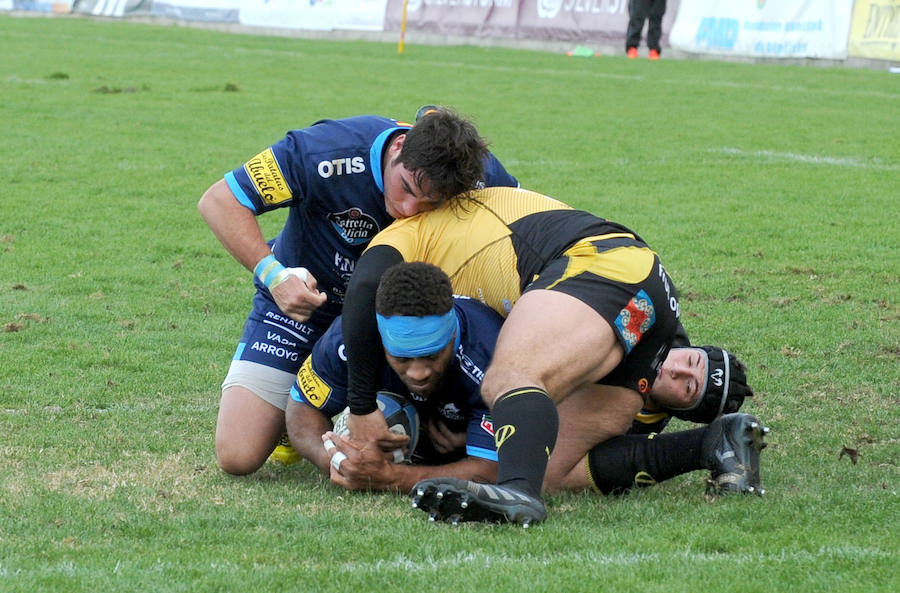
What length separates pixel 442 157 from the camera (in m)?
5.14

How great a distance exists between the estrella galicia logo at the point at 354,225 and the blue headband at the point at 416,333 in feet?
4.02

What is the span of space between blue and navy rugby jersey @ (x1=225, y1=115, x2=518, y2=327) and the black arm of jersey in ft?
2.81

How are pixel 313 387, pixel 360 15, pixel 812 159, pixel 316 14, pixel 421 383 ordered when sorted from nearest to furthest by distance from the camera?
pixel 421 383 < pixel 313 387 < pixel 812 159 < pixel 360 15 < pixel 316 14

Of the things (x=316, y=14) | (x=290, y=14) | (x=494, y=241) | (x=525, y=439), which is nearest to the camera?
(x=525, y=439)

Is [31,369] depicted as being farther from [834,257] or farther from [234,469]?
[834,257]

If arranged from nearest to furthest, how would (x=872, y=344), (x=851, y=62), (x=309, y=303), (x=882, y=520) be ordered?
(x=882, y=520)
(x=309, y=303)
(x=872, y=344)
(x=851, y=62)

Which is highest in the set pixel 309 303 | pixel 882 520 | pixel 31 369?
pixel 309 303

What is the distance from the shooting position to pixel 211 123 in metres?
15.9

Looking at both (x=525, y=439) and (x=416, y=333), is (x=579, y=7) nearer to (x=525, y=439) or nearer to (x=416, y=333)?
(x=416, y=333)

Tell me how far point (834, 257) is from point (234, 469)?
18.6 ft

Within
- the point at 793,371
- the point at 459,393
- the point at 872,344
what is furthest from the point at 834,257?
the point at 459,393

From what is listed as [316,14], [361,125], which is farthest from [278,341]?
[316,14]

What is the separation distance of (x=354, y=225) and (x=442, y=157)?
0.84 metres

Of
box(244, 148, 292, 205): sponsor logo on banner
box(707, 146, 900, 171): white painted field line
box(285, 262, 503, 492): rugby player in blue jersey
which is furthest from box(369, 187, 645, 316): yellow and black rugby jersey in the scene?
box(707, 146, 900, 171): white painted field line
